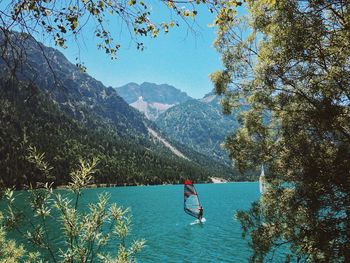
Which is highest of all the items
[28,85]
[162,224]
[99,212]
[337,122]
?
[337,122]

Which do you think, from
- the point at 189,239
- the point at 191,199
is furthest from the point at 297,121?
the point at 191,199

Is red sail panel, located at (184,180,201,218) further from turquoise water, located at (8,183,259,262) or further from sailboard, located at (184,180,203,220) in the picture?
turquoise water, located at (8,183,259,262)

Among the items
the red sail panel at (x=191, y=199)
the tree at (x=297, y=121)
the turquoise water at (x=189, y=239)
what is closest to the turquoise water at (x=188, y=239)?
the turquoise water at (x=189, y=239)

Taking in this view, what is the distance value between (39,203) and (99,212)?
130cm

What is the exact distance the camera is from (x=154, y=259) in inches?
1606

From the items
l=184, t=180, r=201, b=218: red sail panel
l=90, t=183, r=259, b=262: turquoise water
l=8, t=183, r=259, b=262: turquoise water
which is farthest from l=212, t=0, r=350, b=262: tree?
l=184, t=180, r=201, b=218: red sail panel

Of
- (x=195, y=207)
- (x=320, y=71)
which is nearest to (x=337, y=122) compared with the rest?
(x=320, y=71)

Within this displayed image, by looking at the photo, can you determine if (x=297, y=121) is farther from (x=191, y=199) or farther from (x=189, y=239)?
(x=191, y=199)

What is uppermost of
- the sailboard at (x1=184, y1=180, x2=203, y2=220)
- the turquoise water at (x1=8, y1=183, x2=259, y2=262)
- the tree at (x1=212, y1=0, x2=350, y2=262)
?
the tree at (x1=212, y1=0, x2=350, y2=262)

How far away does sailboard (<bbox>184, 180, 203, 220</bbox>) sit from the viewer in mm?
65438

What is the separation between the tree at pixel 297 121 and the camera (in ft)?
35.3

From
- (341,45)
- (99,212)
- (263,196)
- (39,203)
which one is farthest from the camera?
(263,196)

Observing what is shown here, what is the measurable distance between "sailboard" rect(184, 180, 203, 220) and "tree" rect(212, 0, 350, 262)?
164ft

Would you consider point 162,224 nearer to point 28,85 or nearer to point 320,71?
point 320,71
